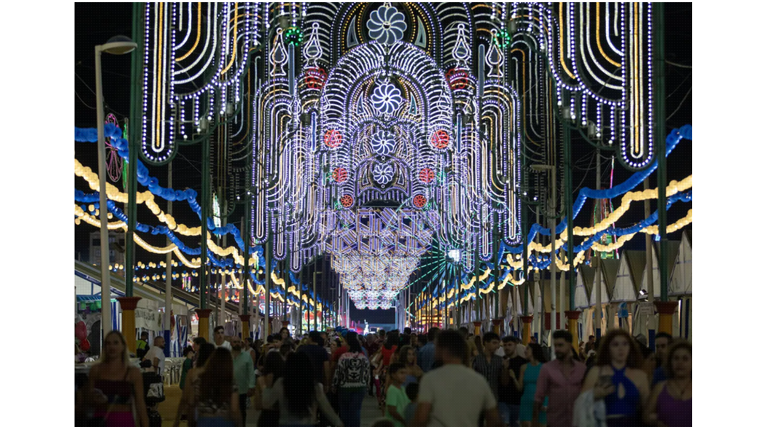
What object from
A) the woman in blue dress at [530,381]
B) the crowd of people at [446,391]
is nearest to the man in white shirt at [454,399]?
the crowd of people at [446,391]

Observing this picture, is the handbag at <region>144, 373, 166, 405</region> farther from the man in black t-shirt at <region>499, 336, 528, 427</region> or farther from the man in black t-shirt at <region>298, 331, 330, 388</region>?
the man in black t-shirt at <region>499, 336, 528, 427</region>

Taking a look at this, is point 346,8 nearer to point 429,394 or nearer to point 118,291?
point 118,291

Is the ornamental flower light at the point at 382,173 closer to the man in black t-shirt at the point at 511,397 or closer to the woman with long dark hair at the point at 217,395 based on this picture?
the man in black t-shirt at the point at 511,397

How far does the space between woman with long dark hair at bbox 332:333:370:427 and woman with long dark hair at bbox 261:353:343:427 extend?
559 centimetres

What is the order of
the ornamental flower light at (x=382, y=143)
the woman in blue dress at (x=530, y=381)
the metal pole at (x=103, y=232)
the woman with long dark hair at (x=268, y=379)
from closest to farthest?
1. the woman with long dark hair at (x=268, y=379)
2. the woman in blue dress at (x=530, y=381)
3. the metal pole at (x=103, y=232)
4. the ornamental flower light at (x=382, y=143)

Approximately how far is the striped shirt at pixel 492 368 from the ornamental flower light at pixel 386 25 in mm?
37036

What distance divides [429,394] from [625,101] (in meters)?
10.9

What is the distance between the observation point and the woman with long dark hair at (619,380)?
8.71 meters

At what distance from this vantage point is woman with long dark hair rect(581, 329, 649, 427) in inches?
343

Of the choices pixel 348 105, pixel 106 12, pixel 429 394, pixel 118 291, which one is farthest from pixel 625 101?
pixel 348 105

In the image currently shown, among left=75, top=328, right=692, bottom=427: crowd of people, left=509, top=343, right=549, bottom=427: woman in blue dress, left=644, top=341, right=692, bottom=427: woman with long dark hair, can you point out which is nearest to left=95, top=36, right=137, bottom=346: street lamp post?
left=75, top=328, right=692, bottom=427: crowd of people

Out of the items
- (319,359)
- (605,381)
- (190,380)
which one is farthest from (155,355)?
(605,381)

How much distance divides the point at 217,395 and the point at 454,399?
237 cm

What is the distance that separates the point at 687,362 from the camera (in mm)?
8609
